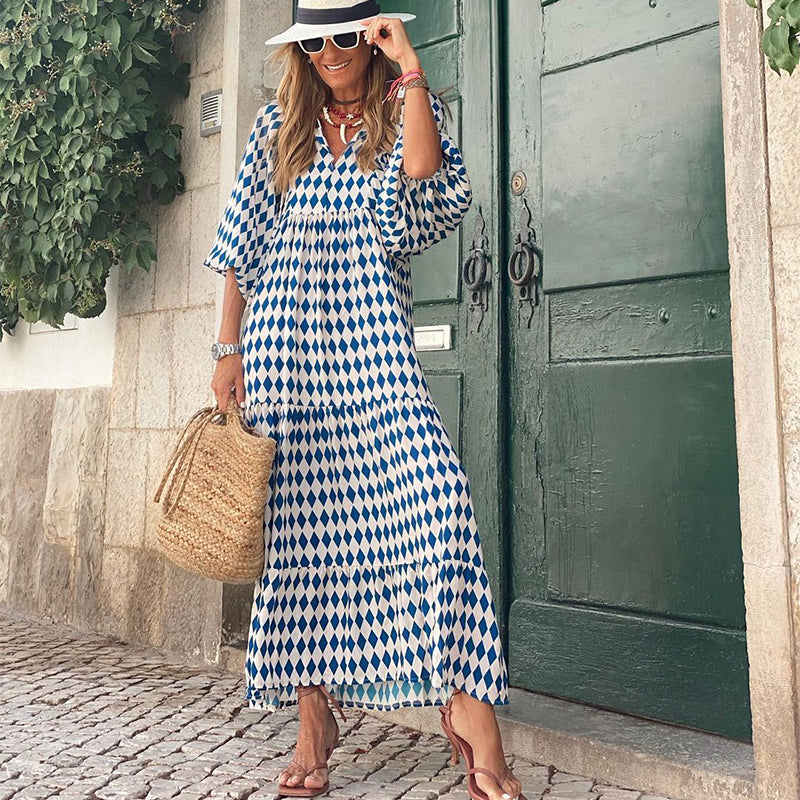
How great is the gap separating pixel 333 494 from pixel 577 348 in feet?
3.40

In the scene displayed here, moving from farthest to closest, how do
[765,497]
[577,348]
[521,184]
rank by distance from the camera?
[521,184], [577,348], [765,497]

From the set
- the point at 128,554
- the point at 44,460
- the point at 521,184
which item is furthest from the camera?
the point at 44,460

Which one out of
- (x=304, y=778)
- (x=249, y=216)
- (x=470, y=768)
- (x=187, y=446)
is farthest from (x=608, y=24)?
(x=304, y=778)

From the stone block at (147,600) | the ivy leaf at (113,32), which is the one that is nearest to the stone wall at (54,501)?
the stone block at (147,600)

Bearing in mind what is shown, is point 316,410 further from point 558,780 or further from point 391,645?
point 558,780

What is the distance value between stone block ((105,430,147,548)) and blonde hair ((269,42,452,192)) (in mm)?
2113

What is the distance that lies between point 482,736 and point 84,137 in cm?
315

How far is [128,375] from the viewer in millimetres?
4637

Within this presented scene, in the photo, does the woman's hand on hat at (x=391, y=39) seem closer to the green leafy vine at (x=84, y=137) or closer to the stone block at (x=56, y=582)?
the green leafy vine at (x=84, y=137)

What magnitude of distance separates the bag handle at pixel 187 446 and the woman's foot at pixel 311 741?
0.62m

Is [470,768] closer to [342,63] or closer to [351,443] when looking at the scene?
[351,443]

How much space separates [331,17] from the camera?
8.41 feet

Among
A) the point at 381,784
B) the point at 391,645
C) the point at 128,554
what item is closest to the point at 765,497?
the point at 391,645

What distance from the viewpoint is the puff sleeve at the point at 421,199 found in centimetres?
254
